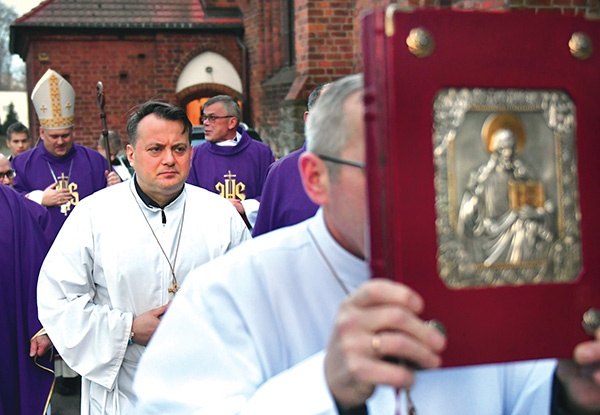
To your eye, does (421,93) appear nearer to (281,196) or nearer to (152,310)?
(152,310)

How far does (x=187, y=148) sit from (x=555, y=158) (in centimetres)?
286

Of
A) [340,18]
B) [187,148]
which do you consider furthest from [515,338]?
[340,18]

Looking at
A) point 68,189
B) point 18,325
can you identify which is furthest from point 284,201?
point 68,189

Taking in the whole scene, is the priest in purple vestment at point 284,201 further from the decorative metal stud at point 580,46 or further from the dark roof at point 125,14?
the dark roof at point 125,14

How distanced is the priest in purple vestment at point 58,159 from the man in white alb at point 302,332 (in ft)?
20.2

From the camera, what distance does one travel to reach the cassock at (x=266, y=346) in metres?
1.69

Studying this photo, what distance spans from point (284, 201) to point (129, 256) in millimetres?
1393

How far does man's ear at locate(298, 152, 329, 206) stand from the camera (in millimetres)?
1613

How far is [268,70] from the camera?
51.5 ft

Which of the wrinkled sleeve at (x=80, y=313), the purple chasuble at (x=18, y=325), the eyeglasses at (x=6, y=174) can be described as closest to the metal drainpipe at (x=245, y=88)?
the eyeglasses at (x=6, y=174)

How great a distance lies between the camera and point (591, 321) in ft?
4.16

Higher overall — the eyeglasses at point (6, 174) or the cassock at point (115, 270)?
the eyeglasses at point (6, 174)

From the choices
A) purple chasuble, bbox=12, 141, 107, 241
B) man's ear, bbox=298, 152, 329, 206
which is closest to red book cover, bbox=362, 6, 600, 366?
man's ear, bbox=298, 152, 329, 206

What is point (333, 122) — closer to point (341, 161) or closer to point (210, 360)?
point (341, 161)
